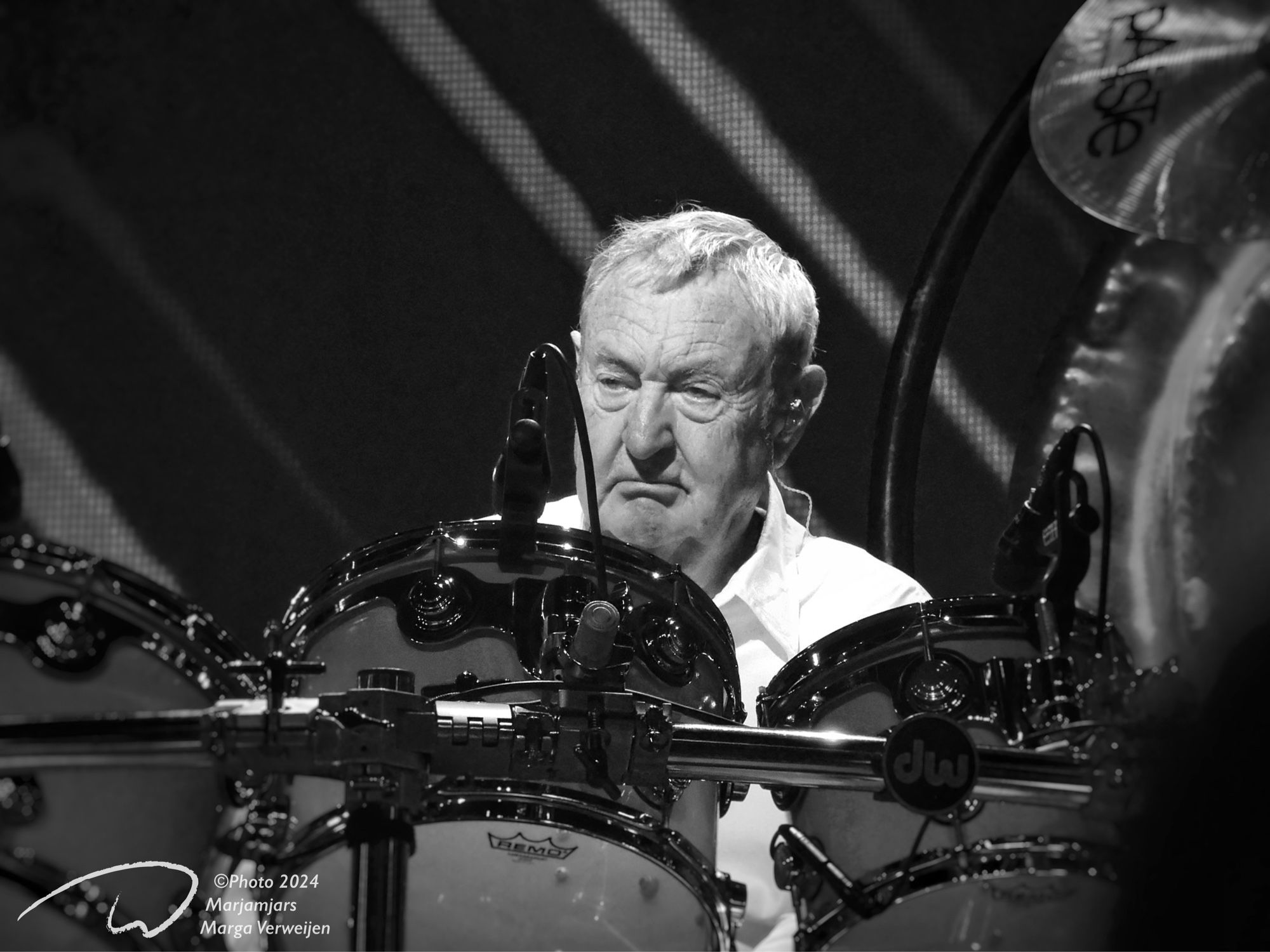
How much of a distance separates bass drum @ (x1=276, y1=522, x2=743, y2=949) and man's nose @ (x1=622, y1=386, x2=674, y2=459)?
2.20 feet

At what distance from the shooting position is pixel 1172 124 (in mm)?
1973

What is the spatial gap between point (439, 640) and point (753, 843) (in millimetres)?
538

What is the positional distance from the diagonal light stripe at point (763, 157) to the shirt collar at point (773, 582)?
0.46 m

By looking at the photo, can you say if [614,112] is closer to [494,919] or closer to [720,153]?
[720,153]

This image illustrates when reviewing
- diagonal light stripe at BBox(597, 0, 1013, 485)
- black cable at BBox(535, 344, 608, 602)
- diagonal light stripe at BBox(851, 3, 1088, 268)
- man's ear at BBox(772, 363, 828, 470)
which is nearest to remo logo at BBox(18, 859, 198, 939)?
black cable at BBox(535, 344, 608, 602)

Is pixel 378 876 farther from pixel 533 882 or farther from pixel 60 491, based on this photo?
pixel 60 491

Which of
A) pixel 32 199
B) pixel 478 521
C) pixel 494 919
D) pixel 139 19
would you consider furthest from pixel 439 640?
pixel 139 19

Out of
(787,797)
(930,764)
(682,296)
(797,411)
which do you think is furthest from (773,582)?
(930,764)

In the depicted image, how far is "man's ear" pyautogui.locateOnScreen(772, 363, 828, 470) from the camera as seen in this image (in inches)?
93.0

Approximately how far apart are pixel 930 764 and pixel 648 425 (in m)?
1.03

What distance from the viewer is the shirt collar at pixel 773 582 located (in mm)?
2084

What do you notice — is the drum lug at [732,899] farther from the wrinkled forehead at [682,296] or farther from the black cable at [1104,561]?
the wrinkled forehead at [682,296]

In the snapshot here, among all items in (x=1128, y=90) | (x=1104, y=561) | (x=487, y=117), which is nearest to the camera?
(x=1104, y=561)

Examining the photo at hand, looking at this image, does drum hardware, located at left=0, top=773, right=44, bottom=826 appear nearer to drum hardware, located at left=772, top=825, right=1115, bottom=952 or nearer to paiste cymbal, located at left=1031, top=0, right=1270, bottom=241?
drum hardware, located at left=772, top=825, right=1115, bottom=952
